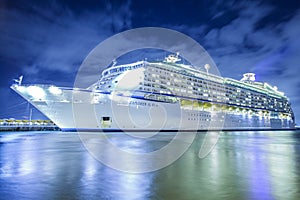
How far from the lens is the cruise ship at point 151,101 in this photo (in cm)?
2458

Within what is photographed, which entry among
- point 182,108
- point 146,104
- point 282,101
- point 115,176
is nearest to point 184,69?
point 182,108

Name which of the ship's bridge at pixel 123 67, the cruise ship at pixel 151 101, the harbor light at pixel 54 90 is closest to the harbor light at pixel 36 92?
the cruise ship at pixel 151 101

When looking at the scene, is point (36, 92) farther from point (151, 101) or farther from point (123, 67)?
point (151, 101)

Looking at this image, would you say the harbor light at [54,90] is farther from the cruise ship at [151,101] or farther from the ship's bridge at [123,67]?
the ship's bridge at [123,67]

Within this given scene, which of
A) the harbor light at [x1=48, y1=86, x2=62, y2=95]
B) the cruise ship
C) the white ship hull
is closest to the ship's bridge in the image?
the cruise ship

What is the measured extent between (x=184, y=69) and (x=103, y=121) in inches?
774

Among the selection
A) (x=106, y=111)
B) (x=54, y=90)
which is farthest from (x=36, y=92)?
(x=106, y=111)

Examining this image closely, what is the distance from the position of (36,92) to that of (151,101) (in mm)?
14344

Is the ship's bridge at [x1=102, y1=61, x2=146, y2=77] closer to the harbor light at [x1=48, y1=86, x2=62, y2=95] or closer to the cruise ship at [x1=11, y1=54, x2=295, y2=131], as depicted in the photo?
the cruise ship at [x1=11, y1=54, x2=295, y2=131]

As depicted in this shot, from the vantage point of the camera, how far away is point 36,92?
75.3ft

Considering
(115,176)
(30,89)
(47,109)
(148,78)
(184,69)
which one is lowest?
(115,176)

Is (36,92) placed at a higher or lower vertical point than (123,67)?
lower

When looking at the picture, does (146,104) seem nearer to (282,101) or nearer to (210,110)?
(210,110)

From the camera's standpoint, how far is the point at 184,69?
39.0 metres
